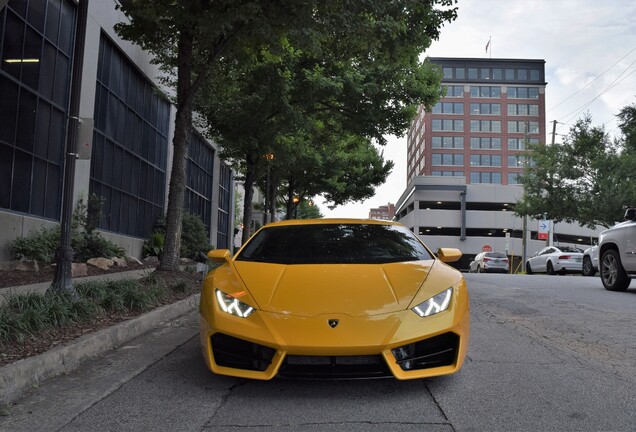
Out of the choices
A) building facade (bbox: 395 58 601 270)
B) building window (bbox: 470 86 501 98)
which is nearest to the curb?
building facade (bbox: 395 58 601 270)

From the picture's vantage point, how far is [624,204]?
2538cm

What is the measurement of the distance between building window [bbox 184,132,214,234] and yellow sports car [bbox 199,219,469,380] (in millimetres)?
17501

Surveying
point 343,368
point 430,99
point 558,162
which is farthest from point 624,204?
point 343,368

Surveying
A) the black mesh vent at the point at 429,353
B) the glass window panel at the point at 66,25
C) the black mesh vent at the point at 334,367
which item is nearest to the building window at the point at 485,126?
the glass window panel at the point at 66,25

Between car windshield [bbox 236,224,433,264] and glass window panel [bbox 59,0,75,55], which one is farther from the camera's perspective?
glass window panel [bbox 59,0,75,55]

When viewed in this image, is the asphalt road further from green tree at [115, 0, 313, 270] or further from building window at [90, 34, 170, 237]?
building window at [90, 34, 170, 237]

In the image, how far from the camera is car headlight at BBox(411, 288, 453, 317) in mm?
3516

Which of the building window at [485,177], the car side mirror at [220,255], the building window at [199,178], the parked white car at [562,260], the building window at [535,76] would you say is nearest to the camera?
the car side mirror at [220,255]

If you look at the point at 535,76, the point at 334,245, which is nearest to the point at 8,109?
the point at 334,245

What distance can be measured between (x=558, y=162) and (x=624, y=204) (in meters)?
4.41

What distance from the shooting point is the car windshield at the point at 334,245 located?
4.43 metres

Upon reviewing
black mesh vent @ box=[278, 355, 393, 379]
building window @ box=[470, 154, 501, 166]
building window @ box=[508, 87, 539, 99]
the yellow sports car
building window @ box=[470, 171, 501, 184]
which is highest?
building window @ box=[508, 87, 539, 99]

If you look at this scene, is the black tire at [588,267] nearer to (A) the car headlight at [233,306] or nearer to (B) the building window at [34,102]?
(B) the building window at [34,102]

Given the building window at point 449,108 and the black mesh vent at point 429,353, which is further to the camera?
the building window at point 449,108
